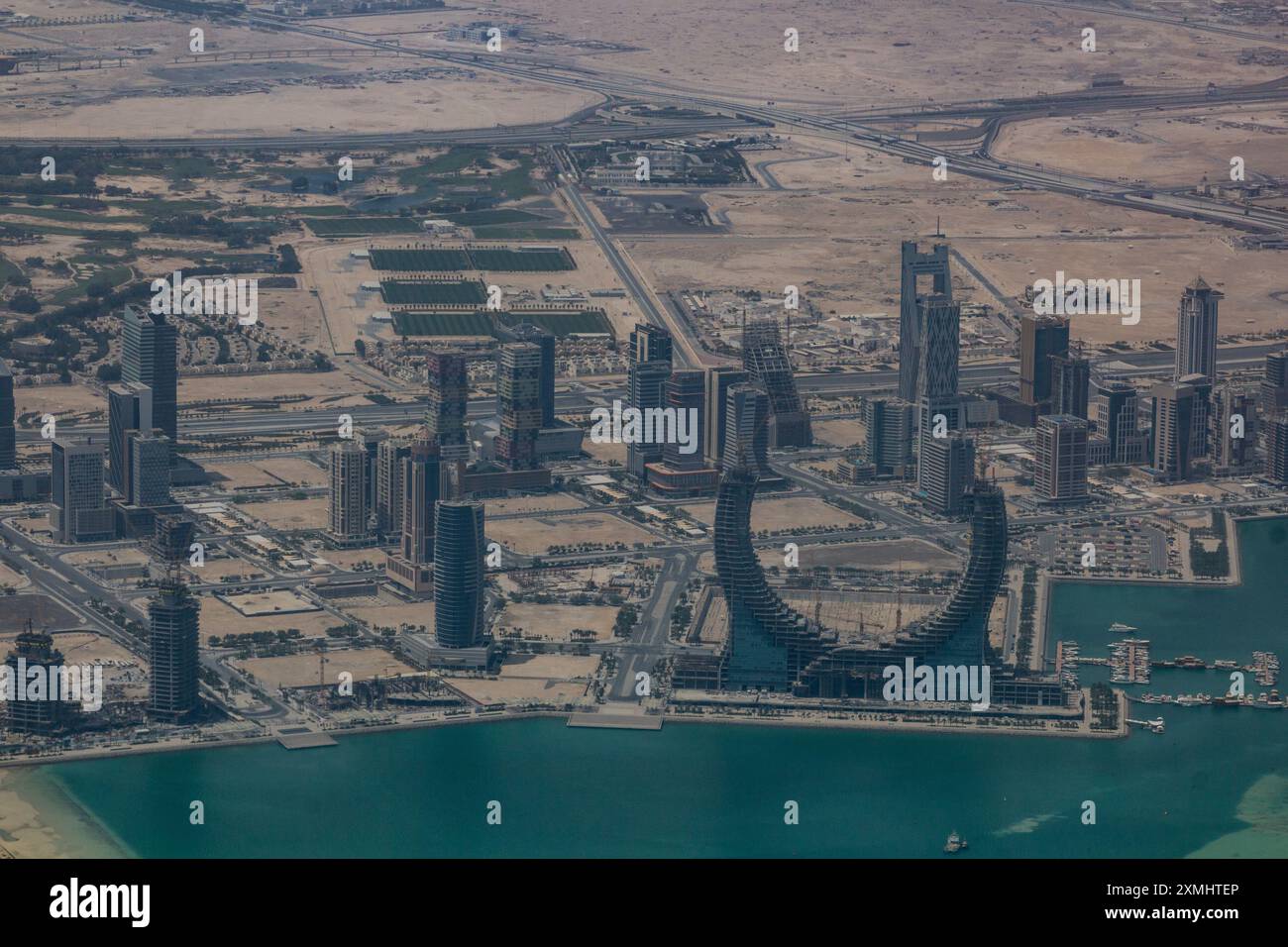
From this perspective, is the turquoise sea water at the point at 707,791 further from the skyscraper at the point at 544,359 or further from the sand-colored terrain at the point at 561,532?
the skyscraper at the point at 544,359

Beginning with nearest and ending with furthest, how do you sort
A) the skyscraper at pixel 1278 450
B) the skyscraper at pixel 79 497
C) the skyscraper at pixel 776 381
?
the skyscraper at pixel 79 497 < the skyscraper at pixel 1278 450 < the skyscraper at pixel 776 381

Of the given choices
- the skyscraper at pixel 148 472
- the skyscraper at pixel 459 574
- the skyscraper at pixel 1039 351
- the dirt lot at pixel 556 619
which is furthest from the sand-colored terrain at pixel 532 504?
the skyscraper at pixel 1039 351

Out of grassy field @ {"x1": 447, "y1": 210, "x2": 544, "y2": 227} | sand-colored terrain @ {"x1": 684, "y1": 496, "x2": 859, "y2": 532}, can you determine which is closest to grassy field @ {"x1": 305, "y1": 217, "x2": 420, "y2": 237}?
grassy field @ {"x1": 447, "y1": 210, "x2": 544, "y2": 227}

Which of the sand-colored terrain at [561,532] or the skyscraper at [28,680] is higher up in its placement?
the sand-colored terrain at [561,532]

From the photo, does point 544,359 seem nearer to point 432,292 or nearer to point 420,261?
point 432,292

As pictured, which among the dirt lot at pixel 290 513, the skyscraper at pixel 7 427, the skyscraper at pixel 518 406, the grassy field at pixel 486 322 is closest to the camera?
the dirt lot at pixel 290 513

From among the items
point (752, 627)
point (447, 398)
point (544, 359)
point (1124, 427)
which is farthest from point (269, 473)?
point (1124, 427)

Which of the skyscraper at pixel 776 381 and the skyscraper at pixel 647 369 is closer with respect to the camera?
the skyscraper at pixel 647 369
